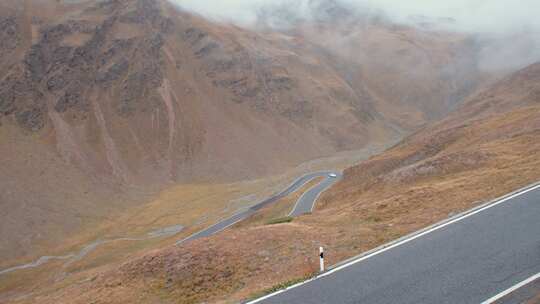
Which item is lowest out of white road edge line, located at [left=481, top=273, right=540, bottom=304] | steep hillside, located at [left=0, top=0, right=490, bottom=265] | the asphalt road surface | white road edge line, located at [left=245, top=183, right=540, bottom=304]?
white road edge line, located at [left=481, top=273, right=540, bottom=304]

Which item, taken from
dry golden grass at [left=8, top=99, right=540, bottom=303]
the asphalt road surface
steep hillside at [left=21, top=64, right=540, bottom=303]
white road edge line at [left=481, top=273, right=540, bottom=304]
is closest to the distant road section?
the asphalt road surface

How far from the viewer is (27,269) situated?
247 ft

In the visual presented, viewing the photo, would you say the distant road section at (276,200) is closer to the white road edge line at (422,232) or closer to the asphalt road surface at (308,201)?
the asphalt road surface at (308,201)

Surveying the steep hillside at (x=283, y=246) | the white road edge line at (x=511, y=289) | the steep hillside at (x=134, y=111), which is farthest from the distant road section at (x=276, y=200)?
the white road edge line at (x=511, y=289)

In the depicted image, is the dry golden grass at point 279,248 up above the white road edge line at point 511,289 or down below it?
above

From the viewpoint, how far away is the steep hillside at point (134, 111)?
112m

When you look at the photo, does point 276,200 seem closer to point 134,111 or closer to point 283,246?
point 283,246

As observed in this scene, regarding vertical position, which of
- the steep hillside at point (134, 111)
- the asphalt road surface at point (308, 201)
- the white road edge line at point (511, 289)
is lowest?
the white road edge line at point (511, 289)

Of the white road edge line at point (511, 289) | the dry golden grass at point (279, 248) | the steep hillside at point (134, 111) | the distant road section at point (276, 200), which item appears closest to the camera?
the white road edge line at point (511, 289)

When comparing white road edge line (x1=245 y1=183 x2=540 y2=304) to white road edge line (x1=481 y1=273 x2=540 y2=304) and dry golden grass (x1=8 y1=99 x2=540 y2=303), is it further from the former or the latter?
white road edge line (x1=481 y1=273 x2=540 y2=304)

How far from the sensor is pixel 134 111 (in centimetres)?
14900

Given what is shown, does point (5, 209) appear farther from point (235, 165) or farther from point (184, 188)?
point (235, 165)

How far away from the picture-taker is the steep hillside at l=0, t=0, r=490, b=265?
11150 centimetres

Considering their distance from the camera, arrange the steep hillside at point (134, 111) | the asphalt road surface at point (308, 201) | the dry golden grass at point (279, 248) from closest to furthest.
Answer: the dry golden grass at point (279, 248)
the asphalt road surface at point (308, 201)
the steep hillside at point (134, 111)
